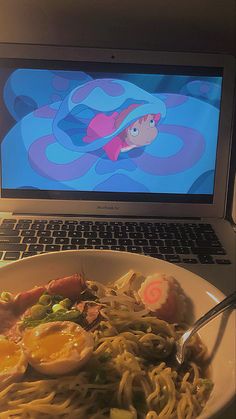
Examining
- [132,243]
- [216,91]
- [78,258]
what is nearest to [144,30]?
[216,91]

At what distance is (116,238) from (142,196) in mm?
144

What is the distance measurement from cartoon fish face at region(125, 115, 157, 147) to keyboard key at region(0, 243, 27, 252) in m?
0.33

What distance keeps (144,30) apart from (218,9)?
0.59ft

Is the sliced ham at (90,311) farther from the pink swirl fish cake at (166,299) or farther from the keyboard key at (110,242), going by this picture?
the keyboard key at (110,242)

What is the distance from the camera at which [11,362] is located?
654 millimetres

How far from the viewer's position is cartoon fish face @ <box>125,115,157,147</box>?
1183 mm

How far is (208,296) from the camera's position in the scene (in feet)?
2.59

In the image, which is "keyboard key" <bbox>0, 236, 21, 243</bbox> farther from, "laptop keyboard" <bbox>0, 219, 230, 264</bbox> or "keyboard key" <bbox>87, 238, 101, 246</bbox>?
"keyboard key" <bbox>87, 238, 101, 246</bbox>

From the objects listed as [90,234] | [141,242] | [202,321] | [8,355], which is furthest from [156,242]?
[8,355]

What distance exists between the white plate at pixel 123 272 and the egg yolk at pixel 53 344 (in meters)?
0.17

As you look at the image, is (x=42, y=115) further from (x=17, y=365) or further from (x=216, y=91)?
(x=17, y=365)

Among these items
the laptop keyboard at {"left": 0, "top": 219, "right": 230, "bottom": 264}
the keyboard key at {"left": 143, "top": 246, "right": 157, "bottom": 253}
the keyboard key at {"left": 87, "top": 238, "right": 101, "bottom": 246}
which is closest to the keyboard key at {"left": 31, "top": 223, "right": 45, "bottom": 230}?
the laptop keyboard at {"left": 0, "top": 219, "right": 230, "bottom": 264}

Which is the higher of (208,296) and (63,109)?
(63,109)

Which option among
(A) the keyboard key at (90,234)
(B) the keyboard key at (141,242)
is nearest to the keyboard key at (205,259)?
(B) the keyboard key at (141,242)
